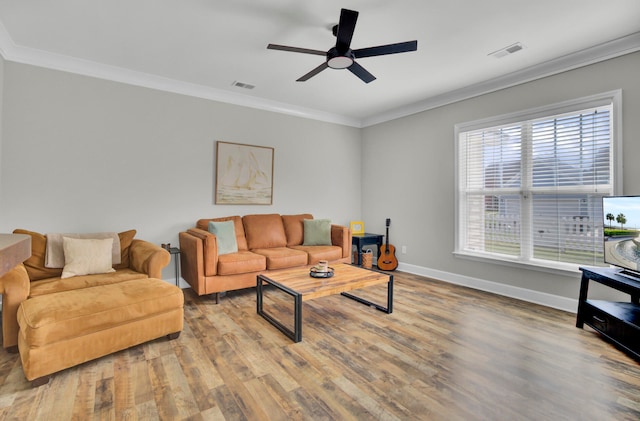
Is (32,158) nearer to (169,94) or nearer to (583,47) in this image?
(169,94)

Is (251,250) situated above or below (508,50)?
below

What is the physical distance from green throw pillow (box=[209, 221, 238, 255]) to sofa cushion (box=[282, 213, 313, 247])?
3.11ft

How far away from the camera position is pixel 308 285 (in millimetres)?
2809

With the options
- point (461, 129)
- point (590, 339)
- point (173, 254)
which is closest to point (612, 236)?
point (590, 339)

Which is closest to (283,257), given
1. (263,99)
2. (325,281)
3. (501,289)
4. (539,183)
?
(325,281)

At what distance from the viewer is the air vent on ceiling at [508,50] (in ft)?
10.0

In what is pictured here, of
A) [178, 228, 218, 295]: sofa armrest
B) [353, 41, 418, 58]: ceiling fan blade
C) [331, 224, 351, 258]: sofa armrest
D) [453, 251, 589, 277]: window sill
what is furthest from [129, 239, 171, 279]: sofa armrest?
[453, 251, 589, 277]: window sill

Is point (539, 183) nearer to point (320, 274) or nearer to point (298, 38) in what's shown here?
point (320, 274)

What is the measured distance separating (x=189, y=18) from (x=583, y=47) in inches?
146

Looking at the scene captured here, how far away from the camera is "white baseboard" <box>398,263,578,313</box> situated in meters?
3.35

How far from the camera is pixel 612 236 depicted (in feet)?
9.04

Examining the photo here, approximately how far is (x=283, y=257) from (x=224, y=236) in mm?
770

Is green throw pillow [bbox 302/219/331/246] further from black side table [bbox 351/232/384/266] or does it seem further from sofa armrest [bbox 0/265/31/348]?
sofa armrest [bbox 0/265/31/348]

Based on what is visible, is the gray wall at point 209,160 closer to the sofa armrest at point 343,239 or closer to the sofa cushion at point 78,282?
the sofa armrest at point 343,239
